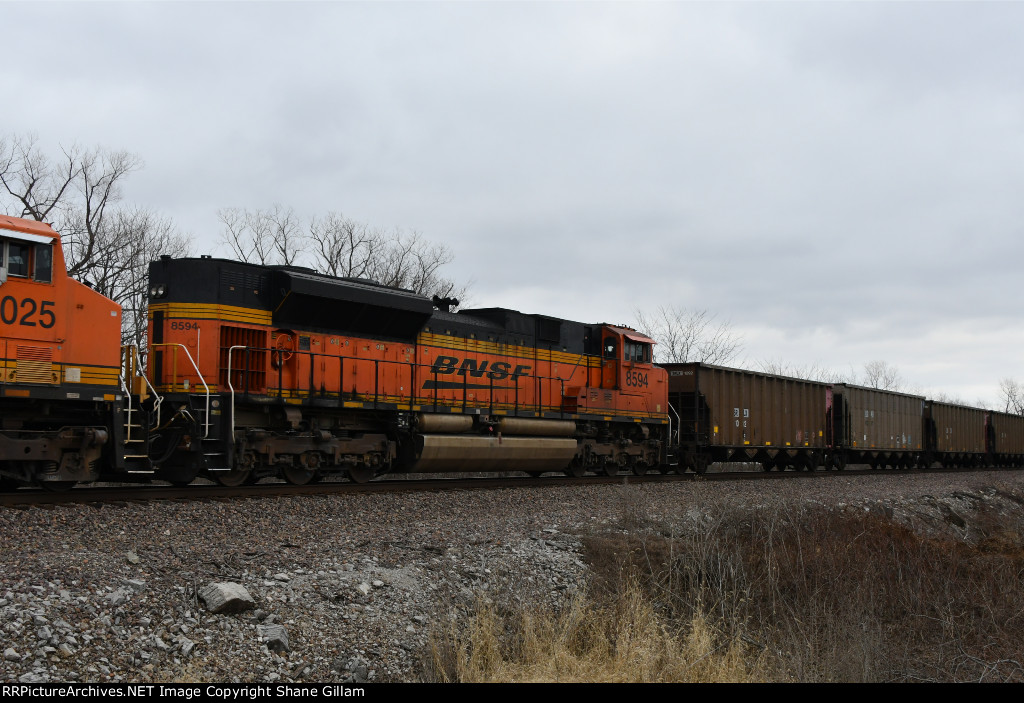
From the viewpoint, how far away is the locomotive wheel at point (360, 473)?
50.5 feet

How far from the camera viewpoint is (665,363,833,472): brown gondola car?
24.3m

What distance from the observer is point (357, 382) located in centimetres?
1563

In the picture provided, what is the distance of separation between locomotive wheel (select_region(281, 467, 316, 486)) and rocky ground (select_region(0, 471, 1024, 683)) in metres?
2.11

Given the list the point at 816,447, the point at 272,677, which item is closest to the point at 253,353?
the point at 272,677

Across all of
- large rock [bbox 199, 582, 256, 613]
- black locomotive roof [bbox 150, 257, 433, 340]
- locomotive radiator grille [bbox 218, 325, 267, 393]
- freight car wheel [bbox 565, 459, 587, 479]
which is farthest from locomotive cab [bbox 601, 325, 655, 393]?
large rock [bbox 199, 582, 256, 613]

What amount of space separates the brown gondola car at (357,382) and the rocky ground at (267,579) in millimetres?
2297

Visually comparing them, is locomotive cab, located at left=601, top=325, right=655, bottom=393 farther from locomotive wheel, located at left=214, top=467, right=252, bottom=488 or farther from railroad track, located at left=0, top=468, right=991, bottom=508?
locomotive wheel, located at left=214, top=467, right=252, bottom=488

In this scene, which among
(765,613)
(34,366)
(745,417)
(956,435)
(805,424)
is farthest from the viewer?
(956,435)

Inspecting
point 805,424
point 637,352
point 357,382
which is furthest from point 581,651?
point 805,424

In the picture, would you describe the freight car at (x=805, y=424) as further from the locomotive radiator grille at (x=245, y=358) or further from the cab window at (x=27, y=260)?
the cab window at (x=27, y=260)

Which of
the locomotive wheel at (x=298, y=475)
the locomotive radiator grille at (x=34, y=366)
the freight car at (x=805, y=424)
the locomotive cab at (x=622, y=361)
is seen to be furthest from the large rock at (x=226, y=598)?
the freight car at (x=805, y=424)

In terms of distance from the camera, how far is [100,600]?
22.7 ft

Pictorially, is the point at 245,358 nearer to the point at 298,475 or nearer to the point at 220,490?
the point at 298,475

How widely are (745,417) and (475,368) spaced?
11.4 m
